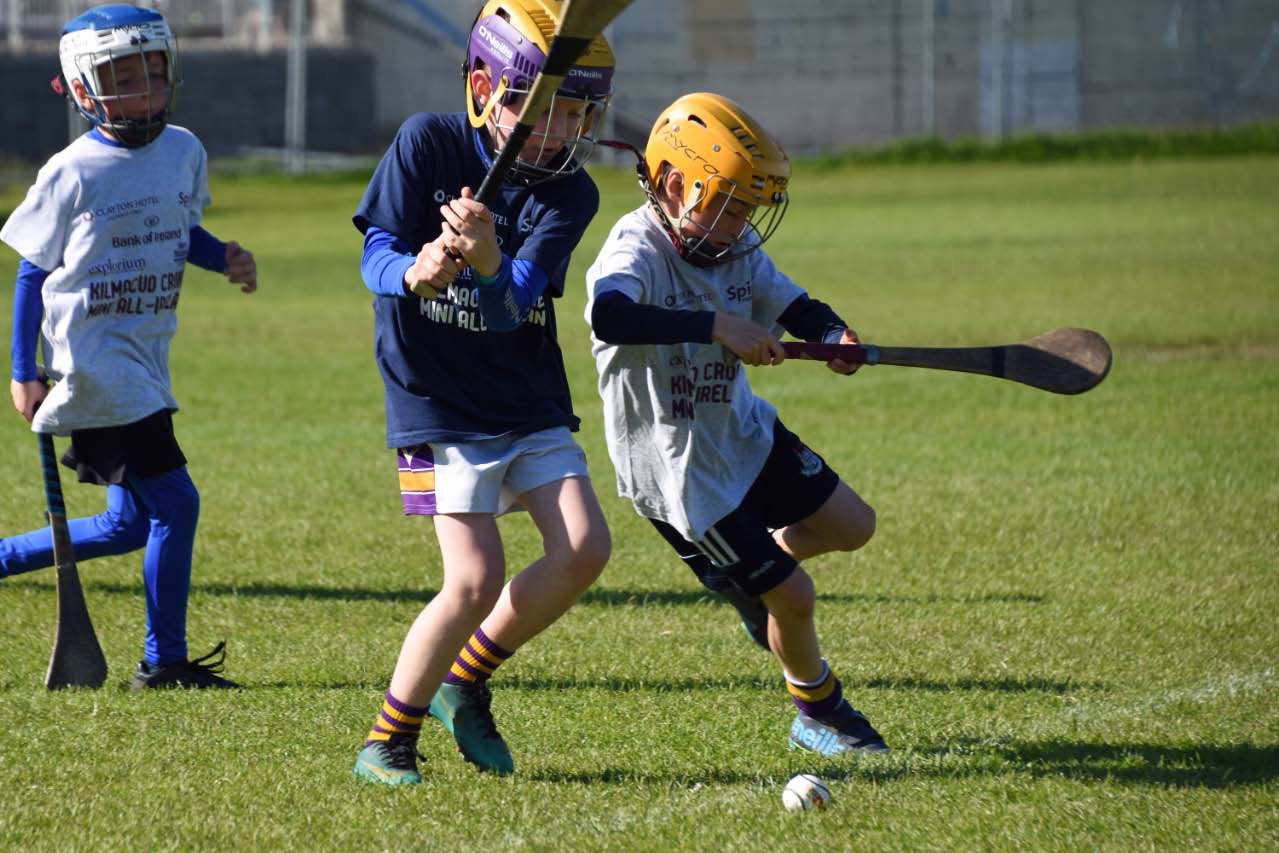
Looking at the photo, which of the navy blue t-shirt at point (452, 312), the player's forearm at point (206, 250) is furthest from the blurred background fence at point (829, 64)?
the navy blue t-shirt at point (452, 312)

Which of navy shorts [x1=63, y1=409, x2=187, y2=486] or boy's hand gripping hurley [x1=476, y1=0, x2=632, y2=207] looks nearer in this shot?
boy's hand gripping hurley [x1=476, y1=0, x2=632, y2=207]

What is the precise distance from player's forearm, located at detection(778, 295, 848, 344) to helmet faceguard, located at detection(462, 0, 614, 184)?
2.86ft

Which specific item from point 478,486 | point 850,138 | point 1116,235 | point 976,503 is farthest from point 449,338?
point 850,138

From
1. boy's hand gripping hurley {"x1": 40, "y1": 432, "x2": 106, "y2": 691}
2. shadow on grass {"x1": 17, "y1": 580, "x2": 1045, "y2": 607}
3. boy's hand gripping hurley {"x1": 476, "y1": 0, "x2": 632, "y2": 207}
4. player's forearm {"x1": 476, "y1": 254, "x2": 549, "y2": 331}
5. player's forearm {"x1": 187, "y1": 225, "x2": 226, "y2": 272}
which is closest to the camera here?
boy's hand gripping hurley {"x1": 476, "y1": 0, "x2": 632, "y2": 207}

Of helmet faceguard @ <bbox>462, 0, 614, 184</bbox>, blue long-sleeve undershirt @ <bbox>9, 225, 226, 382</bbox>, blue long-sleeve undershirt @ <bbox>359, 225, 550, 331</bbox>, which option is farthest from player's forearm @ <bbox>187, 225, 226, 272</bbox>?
helmet faceguard @ <bbox>462, 0, 614, 184</bbox>

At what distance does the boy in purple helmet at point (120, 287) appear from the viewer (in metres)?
4.72

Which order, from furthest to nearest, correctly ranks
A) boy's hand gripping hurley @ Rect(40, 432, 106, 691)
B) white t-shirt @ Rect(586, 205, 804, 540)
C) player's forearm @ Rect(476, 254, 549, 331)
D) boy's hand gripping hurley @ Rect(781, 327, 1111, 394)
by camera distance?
boy's hand gripping hurley @ Rect(40, 432, 106, 691) < white t-shirt @ Rect(586, 205, 804, 540) < boy's hand gripping hurley @ Rect(781, 327, 1111, 394) < player's forearm @ Rect(476, 254, 549, 331)

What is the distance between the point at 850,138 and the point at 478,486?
34.6 meters

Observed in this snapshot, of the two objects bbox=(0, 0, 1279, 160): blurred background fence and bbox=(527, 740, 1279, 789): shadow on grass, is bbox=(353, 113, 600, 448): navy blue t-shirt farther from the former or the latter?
bbox=(0, 0, 1279, 160): blurred background fence

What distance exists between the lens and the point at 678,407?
4.25 m

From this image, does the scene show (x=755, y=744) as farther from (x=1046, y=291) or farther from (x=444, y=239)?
(x=1046, y=291)

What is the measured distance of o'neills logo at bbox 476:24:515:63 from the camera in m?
3.72

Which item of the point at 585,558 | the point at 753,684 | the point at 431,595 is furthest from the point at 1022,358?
the point at 431,595

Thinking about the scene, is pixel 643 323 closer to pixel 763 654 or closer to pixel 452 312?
pixel 452 312
